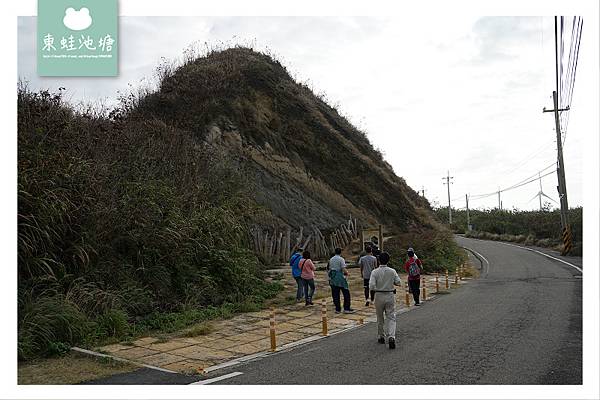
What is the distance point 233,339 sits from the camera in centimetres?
956

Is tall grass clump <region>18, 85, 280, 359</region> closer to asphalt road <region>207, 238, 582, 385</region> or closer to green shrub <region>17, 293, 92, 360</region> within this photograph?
green shrub <region>17, 293, 92, 360</region>

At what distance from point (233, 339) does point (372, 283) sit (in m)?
2.86

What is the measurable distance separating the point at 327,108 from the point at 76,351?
89.6ft

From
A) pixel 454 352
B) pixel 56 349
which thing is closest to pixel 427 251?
pixel 454 352

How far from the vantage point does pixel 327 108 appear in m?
33.5

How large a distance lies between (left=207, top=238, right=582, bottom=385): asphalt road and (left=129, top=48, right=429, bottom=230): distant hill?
42.3 ft

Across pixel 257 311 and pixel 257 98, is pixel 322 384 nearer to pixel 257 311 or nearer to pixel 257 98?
pixel 257 311

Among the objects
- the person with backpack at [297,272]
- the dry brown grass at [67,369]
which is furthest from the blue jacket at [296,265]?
the dry brown grass at [67,369]

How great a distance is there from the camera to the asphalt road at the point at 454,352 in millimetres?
6812

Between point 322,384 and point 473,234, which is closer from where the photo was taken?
point 322,384

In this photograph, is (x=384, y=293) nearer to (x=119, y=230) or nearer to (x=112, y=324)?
(x=112, y=324)

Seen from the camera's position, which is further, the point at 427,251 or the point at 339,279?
the point at 427,251

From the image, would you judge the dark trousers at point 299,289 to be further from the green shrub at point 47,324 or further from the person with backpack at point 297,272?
the green shrub at point 47,324
